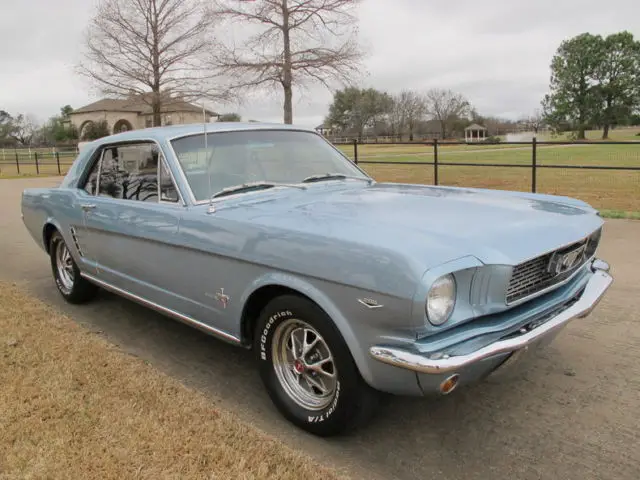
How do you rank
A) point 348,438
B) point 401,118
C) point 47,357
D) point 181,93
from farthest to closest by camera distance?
point 401,118 → point 181,93 → point 47,357 → point 348,438

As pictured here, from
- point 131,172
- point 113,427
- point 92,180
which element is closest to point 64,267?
point 92,180

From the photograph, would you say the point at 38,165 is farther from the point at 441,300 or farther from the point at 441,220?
the point at 441,300

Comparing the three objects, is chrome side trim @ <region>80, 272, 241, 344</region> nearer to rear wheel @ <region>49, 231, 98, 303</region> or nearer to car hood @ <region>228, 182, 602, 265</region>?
rear wheel @ <region>49, 231, 98, 303</region>

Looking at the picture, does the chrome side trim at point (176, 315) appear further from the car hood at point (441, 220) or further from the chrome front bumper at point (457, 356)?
the chrome front bumper at point (457, 356)

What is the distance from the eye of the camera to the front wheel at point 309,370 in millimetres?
2596

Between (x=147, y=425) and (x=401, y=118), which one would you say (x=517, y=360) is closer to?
(x=147, y=425)

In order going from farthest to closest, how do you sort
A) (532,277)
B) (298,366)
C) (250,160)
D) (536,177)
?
(536,177) → (250,160) → (298,366) → (532,277)

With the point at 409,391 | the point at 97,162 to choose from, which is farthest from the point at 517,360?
the point at 97,162

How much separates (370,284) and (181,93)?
25.6 meters

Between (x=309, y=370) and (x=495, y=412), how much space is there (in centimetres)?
110

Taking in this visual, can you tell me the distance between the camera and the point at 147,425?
9.47 feet

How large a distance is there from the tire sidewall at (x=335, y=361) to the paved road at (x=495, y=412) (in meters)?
0.11

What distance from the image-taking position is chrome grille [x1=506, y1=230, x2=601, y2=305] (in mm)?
2574

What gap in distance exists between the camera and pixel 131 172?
13.6 feet
